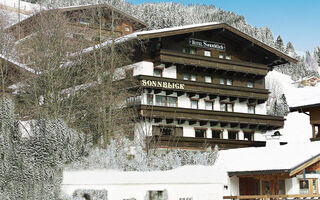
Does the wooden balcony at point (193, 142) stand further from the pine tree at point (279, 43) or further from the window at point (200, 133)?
the pine tree at point (279, 43)

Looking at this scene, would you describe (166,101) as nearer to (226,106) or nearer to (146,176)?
(226,106)

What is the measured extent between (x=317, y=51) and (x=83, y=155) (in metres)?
190

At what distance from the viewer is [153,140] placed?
3781 cm

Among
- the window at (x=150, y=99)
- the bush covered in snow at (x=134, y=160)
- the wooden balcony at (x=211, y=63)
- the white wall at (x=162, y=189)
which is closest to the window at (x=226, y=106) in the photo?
A: the wooden balcony at (x=211, y=63)

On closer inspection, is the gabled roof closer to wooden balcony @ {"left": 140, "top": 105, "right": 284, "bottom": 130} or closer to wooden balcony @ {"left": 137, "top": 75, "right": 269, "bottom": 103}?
wooden balcony @ {"left": 140, "top": 105, "right": 284, "bottom": 130}

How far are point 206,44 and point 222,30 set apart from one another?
174 centimetres

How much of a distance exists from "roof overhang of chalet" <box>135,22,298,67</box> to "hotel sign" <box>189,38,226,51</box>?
1.37m

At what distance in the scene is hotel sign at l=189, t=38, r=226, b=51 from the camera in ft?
146

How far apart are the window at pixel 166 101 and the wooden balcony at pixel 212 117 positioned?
145cm

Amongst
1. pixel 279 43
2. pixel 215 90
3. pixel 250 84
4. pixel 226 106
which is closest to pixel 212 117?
pixel 215 90

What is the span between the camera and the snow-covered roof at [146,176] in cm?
1725

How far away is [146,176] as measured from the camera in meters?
19.0

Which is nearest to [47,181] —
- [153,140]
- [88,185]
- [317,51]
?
[88,185]

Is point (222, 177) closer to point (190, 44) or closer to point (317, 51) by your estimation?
point (190, 44)
